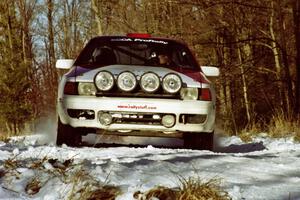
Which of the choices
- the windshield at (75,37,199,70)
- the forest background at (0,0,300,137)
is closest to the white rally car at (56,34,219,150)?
Result: the windshield at (75,37,199,70)

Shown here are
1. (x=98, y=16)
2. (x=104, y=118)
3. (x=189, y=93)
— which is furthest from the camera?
(x=98, y=16)

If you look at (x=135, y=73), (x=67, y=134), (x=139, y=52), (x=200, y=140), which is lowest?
(x=200, y=140)

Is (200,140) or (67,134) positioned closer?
(67,134)

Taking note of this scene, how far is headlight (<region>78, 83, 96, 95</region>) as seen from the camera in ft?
18.8

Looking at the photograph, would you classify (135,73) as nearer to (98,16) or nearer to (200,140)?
(200,140)

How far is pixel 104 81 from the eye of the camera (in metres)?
5.60

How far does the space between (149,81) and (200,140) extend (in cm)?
113

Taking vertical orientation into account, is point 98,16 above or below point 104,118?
above

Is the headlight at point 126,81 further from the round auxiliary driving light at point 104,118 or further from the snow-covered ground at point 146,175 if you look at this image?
the snow-covered ground at point 146,175

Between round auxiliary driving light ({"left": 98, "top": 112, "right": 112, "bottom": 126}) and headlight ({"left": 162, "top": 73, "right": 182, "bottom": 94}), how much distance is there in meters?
0.70

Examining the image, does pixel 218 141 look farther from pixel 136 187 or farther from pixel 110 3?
pixel 110 3

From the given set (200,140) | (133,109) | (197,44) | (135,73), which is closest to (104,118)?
(133,109)

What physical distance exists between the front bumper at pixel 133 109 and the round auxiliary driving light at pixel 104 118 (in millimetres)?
35

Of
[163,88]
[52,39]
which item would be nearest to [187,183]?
[163,88]
